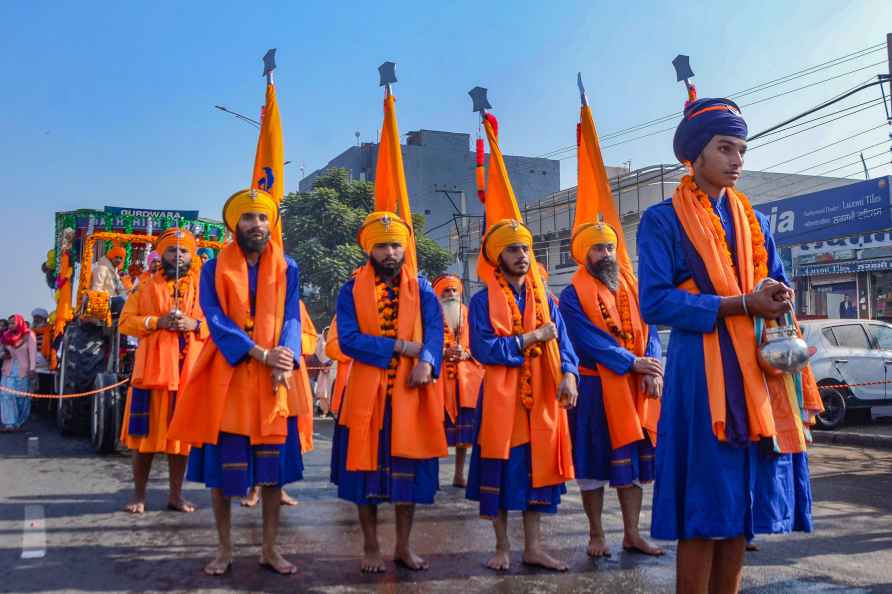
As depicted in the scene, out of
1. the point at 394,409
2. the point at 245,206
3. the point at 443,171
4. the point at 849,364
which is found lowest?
the point at 394,409

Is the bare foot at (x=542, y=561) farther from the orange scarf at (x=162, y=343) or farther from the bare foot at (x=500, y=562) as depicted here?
the orange scarf at (x=162, y=343)

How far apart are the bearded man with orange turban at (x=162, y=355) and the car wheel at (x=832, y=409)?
982cm

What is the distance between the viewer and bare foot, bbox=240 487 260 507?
6.41 metres

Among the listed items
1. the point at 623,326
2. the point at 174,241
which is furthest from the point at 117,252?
the point at 623,326

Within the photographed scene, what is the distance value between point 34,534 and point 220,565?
1.79 metres

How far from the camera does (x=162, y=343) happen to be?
6312mm

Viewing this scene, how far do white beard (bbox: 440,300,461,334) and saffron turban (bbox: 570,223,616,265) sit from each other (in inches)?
105

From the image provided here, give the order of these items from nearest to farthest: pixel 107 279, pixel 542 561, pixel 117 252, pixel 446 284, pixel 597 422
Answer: pixel 542 561 < pixel 597 422 < pixel 446 284 < pixel 107 279 < pixel 117 252

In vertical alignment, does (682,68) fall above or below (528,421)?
above

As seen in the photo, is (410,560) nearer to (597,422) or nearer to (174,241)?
(597,422)

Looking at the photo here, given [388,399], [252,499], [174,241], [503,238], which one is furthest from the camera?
[174,241]

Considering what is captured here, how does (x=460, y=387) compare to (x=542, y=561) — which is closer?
(x=542, y=561)

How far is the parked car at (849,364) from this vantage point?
40.6 feet

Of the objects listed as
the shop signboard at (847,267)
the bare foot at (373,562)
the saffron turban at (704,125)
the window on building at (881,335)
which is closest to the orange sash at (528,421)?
the bare foot at (373,562)
